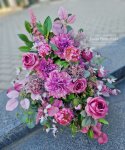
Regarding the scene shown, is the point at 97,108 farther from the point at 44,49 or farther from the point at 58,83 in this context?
the point at 44,49

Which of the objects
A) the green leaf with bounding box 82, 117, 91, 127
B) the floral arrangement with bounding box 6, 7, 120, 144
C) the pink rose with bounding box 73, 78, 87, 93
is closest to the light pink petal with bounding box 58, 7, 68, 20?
the floral arrangement with bounding box 6, 7, 120, 144

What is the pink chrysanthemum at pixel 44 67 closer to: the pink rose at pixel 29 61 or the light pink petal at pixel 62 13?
the pink rose at pixel 29 61

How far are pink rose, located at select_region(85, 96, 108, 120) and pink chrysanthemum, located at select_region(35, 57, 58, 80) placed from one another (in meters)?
0.40

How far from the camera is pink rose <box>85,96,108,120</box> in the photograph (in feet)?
3.30

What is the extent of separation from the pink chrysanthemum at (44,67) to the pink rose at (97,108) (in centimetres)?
40

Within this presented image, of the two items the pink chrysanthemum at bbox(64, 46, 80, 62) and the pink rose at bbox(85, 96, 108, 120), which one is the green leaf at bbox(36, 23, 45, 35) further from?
the pink rose at bbox(85, 96, 108, 120)

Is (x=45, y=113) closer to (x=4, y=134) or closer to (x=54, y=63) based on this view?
(x=54, y=63)

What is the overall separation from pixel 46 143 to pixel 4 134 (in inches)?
18.4

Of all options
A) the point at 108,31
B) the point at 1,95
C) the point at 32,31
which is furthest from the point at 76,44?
the point at 108,31

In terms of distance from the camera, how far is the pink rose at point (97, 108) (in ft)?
3.30

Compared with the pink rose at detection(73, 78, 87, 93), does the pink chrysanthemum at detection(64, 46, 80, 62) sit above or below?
above

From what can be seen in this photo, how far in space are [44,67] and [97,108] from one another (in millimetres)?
521

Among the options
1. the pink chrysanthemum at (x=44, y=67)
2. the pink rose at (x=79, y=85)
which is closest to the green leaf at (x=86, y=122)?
the pink rose at (x=79, y=85)

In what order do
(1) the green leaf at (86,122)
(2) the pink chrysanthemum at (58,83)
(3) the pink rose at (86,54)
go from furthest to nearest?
(3) the pink rose at (86,54) < (1) the green leaf at (86,122) < (2) the pink chrysanthemum at (58,83)
